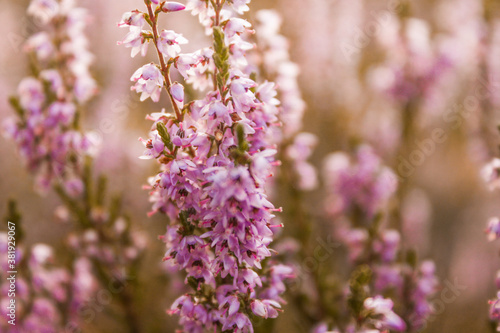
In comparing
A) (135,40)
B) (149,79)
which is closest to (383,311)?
(149,79)

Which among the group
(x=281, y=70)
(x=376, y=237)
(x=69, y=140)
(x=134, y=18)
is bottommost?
(x=376, y=237)

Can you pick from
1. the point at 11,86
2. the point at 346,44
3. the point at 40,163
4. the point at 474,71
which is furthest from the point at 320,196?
the point at 11,86

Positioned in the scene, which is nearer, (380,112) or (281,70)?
(281,70)

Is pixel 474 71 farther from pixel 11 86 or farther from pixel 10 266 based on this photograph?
pixel 11 86

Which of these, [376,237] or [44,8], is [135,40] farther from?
[376,237]

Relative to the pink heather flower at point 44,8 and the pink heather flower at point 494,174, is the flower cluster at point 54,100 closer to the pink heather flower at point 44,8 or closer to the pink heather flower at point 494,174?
the pink heather flower at point 44,8

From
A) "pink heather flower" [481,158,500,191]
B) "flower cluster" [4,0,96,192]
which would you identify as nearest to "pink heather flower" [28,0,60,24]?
"flower cluster" [4,0,96,192]

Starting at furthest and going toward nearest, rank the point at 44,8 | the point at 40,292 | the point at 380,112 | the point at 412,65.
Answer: the point at 380,112, the point at 412,65, the point at 40,292, the point at 44,8

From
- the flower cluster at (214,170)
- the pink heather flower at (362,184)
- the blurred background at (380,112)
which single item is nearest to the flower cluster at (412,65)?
the blurred background at (380,112)
